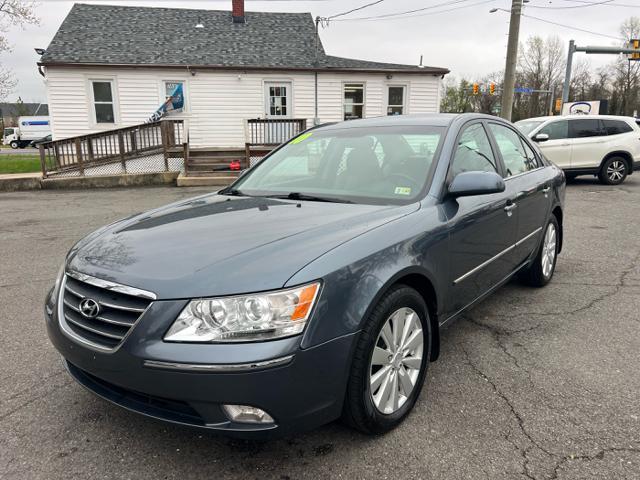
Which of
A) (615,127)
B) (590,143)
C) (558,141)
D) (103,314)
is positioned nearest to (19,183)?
(103,314)

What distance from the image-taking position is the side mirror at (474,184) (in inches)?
110

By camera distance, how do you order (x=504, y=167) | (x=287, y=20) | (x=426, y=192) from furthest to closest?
(x=287, y=20) → (x=504, y=167) → (x=426, y=192)

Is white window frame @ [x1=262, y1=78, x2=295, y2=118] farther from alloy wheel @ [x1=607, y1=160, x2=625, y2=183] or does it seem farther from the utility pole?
alloy wheel @ [x1=607, y1=160, x2=625, y2=183]

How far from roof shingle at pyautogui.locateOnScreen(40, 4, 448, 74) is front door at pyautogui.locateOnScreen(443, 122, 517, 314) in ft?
47.8

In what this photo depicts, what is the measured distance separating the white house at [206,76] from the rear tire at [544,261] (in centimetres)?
1318

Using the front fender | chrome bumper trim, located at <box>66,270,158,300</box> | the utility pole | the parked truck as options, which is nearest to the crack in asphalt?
the front fender

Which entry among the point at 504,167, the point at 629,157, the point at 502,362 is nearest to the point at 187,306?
the point at 502,362

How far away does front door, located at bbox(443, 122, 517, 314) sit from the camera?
291 cm

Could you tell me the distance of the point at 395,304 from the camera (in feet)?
7.62

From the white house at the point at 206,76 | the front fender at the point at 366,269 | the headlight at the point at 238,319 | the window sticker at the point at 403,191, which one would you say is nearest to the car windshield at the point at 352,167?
the window sticker at the point at 403,191

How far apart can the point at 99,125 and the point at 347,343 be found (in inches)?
675

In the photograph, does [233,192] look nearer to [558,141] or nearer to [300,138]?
[300,138]

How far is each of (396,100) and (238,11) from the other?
292 inches

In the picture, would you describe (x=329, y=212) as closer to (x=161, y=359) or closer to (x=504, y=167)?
(x=161, y=359)
